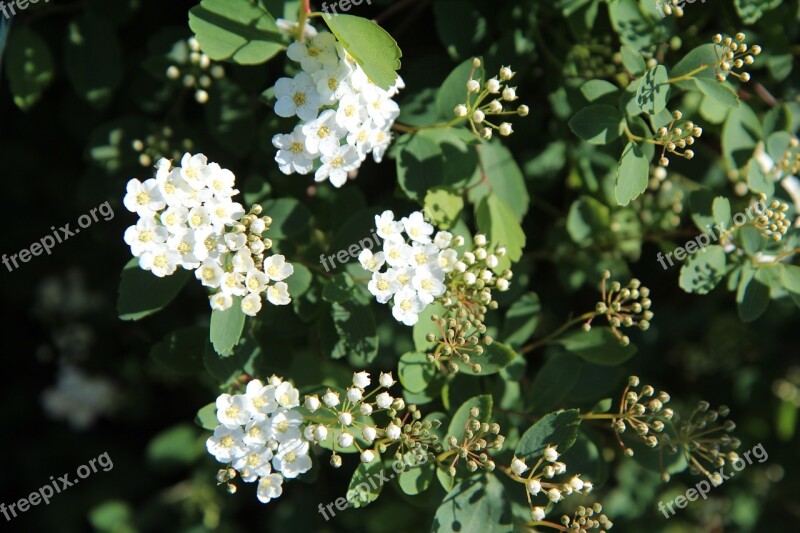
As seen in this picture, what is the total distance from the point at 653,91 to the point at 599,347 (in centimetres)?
88

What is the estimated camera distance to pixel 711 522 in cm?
401

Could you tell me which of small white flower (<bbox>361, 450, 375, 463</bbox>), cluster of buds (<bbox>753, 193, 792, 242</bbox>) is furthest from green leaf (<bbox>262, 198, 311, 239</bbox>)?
cluster of buds (<bbox>753, 193, 792, 242</bbox>)

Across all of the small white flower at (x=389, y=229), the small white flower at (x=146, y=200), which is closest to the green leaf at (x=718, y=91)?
the small white flower at (x=389, y=229)

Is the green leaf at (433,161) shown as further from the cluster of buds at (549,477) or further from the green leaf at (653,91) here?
the cluster of buds at (549,477)

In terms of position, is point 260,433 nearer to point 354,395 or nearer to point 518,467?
point 354,395

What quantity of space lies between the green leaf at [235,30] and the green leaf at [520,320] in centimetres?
120

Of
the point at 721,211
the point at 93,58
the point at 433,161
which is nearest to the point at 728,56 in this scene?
the point at 721,211

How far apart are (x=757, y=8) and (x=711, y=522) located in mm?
2827

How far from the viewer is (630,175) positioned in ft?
7.28

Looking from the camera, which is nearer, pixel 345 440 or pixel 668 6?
pixel 345 440

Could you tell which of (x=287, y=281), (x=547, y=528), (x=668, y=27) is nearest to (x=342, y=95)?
(x=287, y=281)

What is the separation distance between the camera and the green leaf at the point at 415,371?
2260 millimetres

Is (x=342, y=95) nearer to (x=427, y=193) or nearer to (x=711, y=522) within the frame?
(x=427, y=193)

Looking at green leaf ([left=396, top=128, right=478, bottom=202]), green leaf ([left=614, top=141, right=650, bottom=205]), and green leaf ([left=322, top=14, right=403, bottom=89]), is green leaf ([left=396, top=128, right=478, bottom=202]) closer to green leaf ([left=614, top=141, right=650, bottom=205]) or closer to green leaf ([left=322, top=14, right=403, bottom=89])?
green leaf ([left=322, top=14, right=403, bottom=89])
